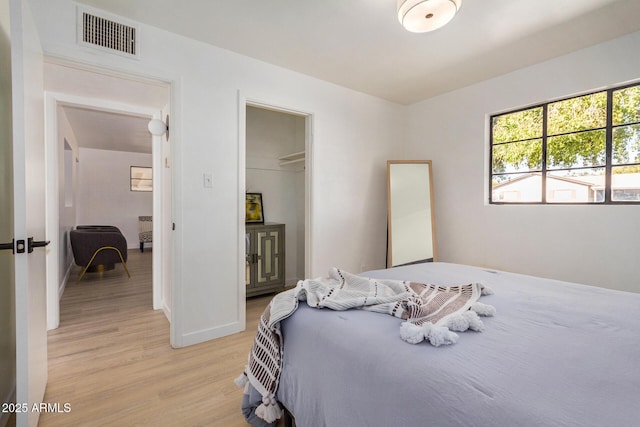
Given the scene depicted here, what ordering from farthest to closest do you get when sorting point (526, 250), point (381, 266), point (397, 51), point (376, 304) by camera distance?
point (381, 266), point (526, 250), point (397, 51), point (376, 304)

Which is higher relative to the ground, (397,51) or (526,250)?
(397,51)

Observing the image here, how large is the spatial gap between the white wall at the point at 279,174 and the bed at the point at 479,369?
2864mm

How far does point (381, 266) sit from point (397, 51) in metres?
2.39

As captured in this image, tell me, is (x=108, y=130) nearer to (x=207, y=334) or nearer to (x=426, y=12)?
(x=207, y=334)

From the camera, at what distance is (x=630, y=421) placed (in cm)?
62

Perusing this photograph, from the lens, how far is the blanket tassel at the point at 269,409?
1287 mm

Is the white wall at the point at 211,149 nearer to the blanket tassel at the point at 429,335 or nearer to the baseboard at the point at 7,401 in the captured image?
the baseboard at the point at 7,401

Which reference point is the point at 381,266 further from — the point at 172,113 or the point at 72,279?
the point at 72,279

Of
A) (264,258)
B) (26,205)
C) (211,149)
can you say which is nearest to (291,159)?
(264,258)

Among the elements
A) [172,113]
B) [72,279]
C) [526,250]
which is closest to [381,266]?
[526,250]

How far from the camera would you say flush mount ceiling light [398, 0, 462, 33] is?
5.44ft

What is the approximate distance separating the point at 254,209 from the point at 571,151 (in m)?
3.42

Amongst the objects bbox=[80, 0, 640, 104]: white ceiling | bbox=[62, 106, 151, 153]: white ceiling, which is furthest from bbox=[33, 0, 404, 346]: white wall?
bbox=[62, 106, 151, 153]: white ceiling

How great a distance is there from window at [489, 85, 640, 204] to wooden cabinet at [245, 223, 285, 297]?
254 cm
